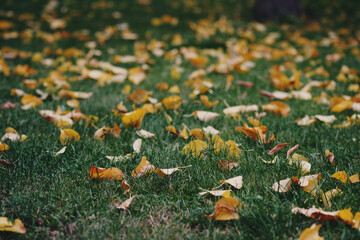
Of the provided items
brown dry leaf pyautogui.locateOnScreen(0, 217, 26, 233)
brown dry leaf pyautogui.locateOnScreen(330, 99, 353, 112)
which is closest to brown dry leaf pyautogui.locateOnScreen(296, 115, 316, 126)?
brown dry leaf pyautogui.locateOnScreen(330, 99, 353, 112)

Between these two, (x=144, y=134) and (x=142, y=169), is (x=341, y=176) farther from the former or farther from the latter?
(x=144, y=134)

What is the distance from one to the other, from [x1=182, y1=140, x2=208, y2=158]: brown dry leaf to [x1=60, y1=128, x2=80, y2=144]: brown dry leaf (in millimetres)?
647

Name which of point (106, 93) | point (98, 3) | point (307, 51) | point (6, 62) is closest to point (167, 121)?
point (106, 93)

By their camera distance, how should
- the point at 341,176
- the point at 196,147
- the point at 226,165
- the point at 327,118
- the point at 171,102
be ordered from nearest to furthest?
the point at 341,176, the point at 226,165, the point at 196,147, the point at 327,118, the point at 171,102

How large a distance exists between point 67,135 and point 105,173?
1.49 feet

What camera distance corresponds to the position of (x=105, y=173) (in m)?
1.35

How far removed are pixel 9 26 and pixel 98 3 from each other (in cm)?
252

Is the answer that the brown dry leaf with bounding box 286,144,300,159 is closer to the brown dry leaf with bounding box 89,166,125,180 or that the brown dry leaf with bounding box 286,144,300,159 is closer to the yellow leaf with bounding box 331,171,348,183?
the yellow leaf with bounding box 331,171,348,183

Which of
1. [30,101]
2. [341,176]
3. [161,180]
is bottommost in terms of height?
[30,101]

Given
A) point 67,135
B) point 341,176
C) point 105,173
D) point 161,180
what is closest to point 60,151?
point 67,135

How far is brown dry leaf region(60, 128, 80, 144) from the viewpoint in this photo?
1.63m

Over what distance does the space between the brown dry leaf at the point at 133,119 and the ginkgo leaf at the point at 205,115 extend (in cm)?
38

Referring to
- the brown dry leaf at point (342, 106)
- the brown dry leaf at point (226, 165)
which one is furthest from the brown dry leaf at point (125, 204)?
the brown dry leaf at point (342, 106)

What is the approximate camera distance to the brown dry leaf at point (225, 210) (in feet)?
3.66
